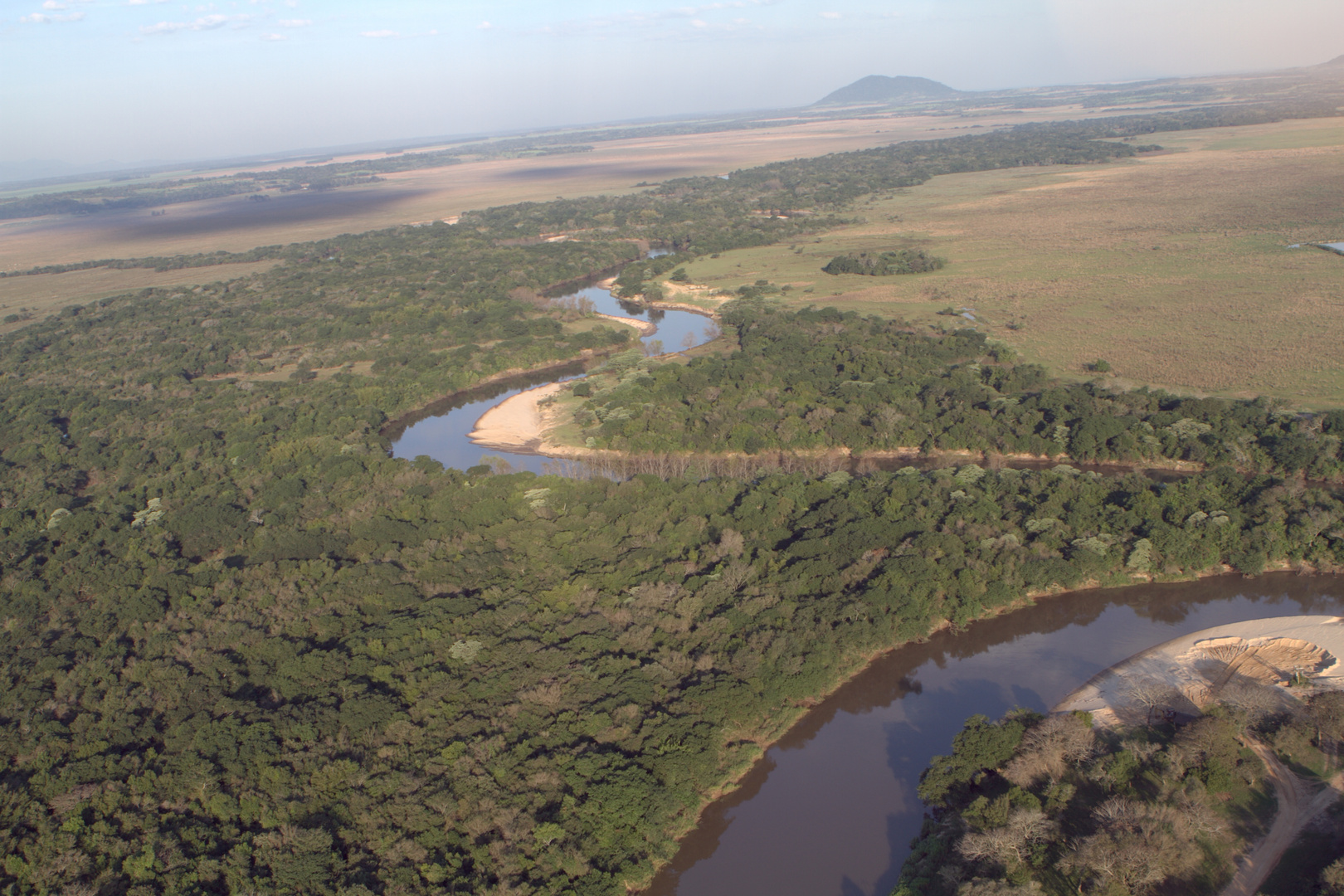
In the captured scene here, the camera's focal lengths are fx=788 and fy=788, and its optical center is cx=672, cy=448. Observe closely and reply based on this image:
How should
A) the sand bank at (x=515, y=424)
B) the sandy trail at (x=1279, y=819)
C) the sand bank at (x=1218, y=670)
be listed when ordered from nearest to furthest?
the sandy trail at (x=1279, y=819) < the sand bank at (x=1218, y=670) < the sand bank at (x=515, y=424)

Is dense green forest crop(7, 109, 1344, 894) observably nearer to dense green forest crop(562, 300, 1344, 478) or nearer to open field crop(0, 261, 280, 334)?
dense green forest crop(562, 300, 1344, 478)

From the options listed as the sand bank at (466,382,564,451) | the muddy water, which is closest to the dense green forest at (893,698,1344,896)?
the muddy water

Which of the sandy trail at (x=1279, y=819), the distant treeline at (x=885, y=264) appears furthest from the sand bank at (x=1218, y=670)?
the distant treeline at (x=885, y=264)

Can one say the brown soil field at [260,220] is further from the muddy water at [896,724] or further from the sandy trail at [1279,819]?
the sandy trail at [1279,819]

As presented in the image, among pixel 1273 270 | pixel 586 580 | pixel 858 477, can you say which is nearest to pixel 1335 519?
pixel 858 477

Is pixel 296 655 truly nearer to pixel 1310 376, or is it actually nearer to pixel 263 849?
pixel 263 849

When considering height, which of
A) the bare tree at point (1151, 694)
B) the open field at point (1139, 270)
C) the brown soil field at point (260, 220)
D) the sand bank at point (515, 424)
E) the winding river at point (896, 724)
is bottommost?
the winding river at point (896, 724)

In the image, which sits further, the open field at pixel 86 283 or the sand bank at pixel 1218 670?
the open field at pixel 86 283
